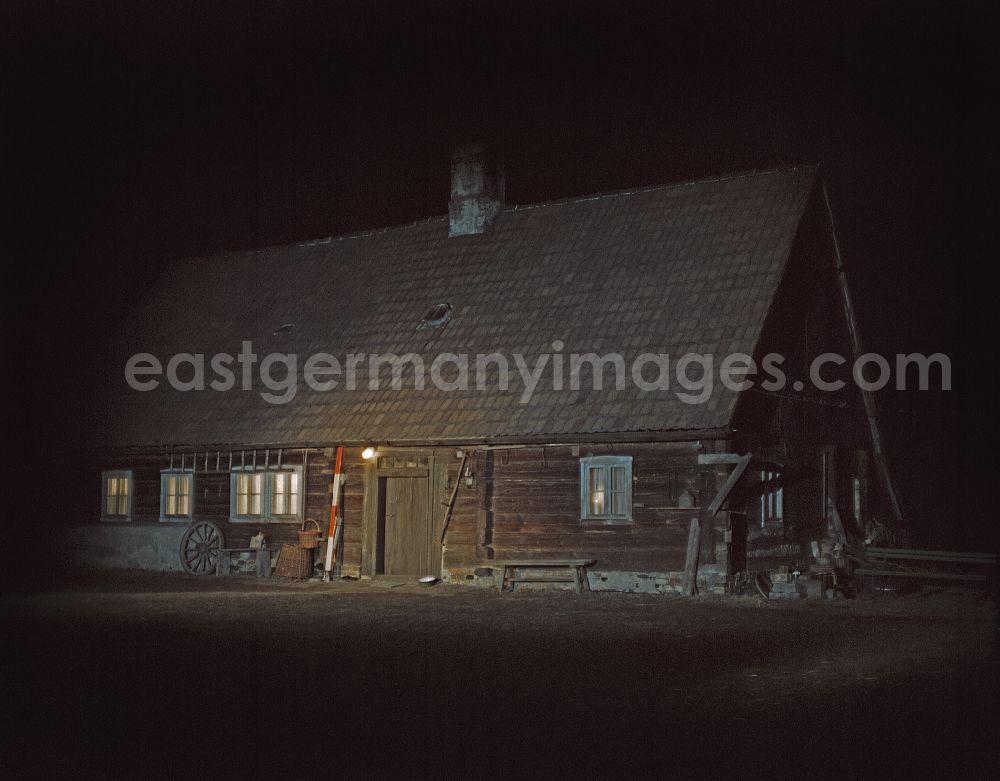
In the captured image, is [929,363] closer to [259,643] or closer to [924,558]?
[924,558]

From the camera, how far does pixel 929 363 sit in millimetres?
35000

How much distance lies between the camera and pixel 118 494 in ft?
89.9

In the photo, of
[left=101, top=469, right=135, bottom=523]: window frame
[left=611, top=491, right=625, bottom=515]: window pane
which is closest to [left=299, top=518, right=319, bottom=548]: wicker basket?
[left=101, top=469, right=135, bottom=523]: window frame

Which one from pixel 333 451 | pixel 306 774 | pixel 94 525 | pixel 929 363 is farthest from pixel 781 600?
pixel 929 363

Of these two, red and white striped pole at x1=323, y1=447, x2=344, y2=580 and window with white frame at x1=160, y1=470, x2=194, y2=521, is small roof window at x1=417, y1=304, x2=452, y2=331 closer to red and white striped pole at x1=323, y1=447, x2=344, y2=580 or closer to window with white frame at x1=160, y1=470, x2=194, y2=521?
red and white striped pole at x1=323, y1=447, x2=344, y2=580

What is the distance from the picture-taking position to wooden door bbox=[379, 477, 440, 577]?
75.2 feet

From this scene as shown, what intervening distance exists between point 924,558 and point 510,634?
8.89m

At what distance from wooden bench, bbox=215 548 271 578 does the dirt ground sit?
257 inches

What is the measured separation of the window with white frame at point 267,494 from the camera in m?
24.6

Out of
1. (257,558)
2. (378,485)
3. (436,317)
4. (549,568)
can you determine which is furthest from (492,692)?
(436,317)

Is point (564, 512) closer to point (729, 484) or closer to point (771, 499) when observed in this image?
point (729, 484)

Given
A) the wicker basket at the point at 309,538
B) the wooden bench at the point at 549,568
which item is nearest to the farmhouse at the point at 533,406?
the wooden bench at the point at 549,568

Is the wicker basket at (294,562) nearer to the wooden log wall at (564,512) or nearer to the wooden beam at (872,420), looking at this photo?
the wooden log wall at (564,512)

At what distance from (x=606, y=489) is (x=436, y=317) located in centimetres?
629
